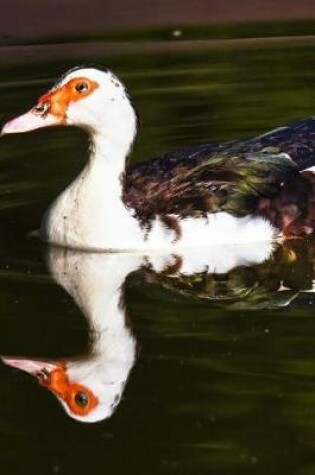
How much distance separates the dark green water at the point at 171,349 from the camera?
7707 millimetres

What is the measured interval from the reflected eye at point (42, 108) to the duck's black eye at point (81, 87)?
0.61 feet

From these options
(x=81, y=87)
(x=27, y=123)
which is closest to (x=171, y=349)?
(x=27, y=123)

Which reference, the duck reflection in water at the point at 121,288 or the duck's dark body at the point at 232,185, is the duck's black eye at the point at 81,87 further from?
the duck reflection in water at the point at 121,288

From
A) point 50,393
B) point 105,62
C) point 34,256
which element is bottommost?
point 105,62

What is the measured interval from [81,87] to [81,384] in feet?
8.80

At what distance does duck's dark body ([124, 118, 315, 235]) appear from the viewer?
423 inches

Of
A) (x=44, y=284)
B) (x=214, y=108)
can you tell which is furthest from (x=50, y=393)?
(x=214, y=108)

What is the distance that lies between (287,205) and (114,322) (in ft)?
5.71

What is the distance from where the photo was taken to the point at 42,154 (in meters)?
13.1

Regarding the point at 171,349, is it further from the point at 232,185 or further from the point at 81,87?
the point at 81,87

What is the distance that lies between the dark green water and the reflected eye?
77 cm

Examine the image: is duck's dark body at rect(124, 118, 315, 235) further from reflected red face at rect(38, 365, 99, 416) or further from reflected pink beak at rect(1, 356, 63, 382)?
reflected red face at rect(38, 365, 99, 416)

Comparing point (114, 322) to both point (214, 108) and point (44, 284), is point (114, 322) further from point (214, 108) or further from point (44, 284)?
point (214, 108)

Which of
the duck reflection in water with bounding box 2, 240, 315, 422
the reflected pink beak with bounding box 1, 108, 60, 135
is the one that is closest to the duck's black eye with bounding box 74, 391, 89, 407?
the duck reflection in water with bounding box 2, 240, 315, 422
